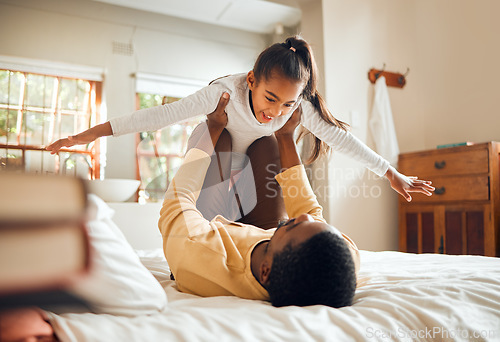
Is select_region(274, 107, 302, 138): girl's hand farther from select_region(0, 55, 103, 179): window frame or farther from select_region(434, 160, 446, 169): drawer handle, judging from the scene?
select_region(0, 55, 103, 179): window frame

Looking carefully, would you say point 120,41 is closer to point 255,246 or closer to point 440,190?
point 440,190

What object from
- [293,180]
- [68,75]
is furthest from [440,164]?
[68,75]

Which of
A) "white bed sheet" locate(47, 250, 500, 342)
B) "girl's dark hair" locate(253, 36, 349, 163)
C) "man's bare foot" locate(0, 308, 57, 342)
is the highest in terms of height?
"girl's dark hair" locate(253, 36, 349, 163)

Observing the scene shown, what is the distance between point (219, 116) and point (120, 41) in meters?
1.80

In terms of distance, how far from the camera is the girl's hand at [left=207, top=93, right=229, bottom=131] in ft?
4.12

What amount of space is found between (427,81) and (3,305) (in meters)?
2.77

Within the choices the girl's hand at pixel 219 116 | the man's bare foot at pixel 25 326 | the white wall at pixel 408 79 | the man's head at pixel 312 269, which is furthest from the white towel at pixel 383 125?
the man's bare foot at pixel 25 326

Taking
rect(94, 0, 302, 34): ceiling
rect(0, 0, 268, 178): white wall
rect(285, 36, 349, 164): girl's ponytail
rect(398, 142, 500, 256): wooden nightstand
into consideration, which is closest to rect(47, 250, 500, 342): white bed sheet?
rect(285, 36, 349, 164): girl's ponytail

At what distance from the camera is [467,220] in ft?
6.77

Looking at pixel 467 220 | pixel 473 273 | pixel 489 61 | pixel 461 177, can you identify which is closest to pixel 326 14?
pixel 489 61

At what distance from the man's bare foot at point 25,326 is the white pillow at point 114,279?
5 centimetres

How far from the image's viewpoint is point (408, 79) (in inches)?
104

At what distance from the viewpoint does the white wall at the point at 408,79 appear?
93.9 inches

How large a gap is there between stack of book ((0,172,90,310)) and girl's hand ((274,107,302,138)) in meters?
0.97
